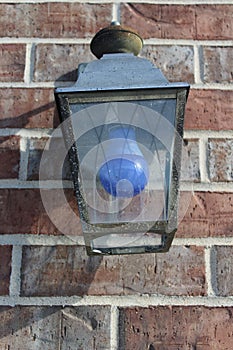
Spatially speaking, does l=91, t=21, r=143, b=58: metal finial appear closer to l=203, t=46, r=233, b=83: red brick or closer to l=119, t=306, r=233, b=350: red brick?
l=203, t=46, r=233, b=83: red brick

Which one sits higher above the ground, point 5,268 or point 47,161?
point 47,161

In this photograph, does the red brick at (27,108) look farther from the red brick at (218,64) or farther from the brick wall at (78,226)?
the red brick at (218,64)

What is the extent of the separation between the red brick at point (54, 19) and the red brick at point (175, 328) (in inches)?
19.2

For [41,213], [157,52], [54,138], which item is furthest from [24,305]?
[157,52]

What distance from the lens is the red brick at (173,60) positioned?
997 millimetres

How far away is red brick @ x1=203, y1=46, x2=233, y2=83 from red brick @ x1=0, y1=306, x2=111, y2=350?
43 cm

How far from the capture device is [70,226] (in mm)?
911

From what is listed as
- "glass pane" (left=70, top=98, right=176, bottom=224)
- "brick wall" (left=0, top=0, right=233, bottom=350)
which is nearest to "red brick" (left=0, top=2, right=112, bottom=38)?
"brick wall" (left=0, top=0, right=233, bottom=350)

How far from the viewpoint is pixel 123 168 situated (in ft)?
2.28

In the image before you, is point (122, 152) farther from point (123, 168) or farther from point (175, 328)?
point (175, 328)

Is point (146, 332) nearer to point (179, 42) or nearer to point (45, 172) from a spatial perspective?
point (45, 172)

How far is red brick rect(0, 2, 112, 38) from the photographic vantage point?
1.02 m

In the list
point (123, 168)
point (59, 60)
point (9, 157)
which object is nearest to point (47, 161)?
point (9, 157)

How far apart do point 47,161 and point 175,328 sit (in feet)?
1.09
